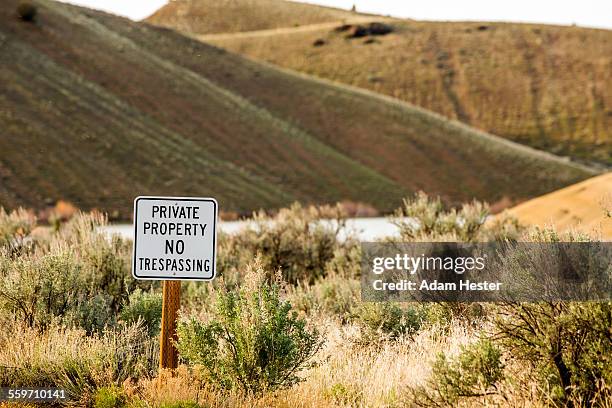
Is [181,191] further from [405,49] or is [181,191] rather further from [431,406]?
[405,49]

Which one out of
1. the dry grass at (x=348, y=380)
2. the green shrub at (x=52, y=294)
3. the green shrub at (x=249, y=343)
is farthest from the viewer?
the green shrub at (x=52, y=294)

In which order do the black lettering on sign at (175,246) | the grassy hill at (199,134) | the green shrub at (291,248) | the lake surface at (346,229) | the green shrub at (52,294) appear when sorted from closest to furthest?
the black lettering on sign at (175,246), the green shrub at (52,294), the green shrub at (291,248), the lake surface at (346,229), the grassy hill at (199,134)

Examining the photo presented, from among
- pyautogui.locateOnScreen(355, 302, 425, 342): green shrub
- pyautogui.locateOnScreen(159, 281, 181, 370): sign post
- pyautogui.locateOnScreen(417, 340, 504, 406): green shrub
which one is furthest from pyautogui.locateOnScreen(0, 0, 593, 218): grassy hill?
pyautogui.locateOnScreen(417, 340, 504, 406): green shrub

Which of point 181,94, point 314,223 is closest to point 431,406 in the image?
point 314,223

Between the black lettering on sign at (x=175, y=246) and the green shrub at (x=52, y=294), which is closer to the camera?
the black lettering on sign at (x=175, y=246)

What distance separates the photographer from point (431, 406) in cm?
680

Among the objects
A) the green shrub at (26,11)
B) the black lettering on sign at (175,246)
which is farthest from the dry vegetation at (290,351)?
the green shrub at (26,11)

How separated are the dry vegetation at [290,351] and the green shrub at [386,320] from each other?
0.02m

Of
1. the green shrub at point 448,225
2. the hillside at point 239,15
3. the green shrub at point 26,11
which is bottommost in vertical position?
the green shrub at point 448,225

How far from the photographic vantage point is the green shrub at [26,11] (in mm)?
69312

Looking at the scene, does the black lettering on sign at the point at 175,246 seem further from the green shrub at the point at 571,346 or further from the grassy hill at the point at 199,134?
the grassy hill at the point at 199,134

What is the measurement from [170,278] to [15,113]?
159 feet

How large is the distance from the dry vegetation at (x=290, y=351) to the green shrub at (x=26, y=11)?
2447 inches

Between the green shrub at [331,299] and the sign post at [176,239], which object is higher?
the sign post at [176,239]
